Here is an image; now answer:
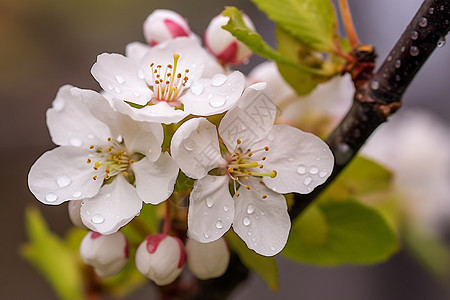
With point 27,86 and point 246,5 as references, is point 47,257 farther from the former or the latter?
point 246,5

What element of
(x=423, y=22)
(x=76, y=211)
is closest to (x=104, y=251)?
(x=76, y=211)

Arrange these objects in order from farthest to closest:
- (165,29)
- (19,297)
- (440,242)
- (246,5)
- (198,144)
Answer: (246,5) → (19,297) → (440,242) → (165,29) → (198,144)

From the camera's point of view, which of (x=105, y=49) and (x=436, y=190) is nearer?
(x=436, y=190)

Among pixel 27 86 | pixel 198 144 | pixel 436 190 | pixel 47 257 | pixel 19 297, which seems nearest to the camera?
pixel 198 144

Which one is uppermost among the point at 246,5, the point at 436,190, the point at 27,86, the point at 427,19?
the point at 427,19

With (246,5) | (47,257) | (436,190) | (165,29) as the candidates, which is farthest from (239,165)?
(246,5)

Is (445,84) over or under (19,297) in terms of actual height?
over
